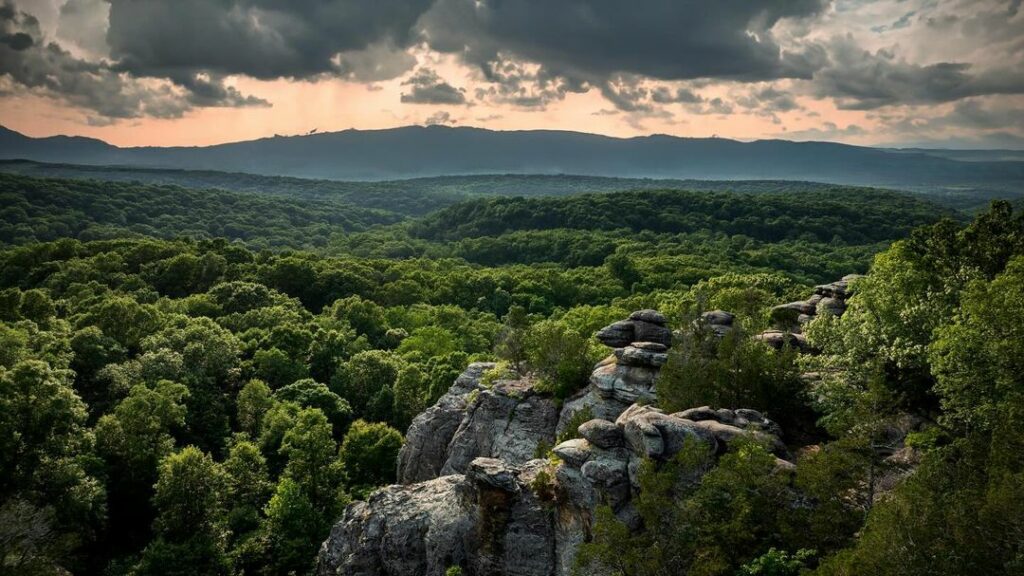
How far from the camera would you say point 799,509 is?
20297 mm

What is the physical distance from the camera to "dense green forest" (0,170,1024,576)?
19469 millimetres

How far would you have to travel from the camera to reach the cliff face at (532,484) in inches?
959

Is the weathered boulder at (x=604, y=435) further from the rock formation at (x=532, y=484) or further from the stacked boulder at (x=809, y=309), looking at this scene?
the stacked boulder at (x=809, y=309)

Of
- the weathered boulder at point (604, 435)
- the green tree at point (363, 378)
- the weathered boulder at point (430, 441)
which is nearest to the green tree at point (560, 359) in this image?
the weathered boulder at point (430, 441)

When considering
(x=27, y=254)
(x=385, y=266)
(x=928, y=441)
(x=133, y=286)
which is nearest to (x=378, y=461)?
(x=928, y=441)

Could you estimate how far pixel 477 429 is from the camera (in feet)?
131

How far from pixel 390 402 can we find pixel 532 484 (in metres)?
40.5

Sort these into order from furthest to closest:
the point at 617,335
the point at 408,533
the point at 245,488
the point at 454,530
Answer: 1. the point at 245,488
2. the point at 617,335
3. the point at 408,533
4. the point at 454,530

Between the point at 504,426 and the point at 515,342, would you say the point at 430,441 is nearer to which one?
the point at 504,426

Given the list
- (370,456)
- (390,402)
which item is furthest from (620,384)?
(390,402)

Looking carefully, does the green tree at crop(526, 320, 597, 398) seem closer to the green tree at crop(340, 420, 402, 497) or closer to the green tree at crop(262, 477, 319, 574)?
the green tree at crop(262, 477, 319, 574)

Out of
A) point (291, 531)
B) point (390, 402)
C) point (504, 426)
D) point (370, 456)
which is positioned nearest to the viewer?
point (504, 426)

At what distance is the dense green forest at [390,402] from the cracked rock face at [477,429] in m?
2.22

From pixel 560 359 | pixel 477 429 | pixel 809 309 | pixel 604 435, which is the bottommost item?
pixel 477 429
